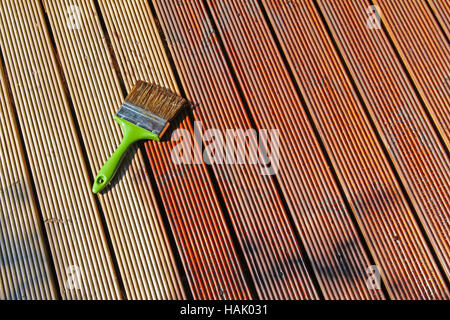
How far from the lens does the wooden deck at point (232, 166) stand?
1078 millimetres

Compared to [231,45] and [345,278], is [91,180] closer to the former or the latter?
[231,45]

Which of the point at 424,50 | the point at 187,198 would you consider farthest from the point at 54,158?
the point at 424,50

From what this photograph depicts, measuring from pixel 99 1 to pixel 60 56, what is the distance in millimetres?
254

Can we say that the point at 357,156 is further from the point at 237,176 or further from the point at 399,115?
the point at 237,176

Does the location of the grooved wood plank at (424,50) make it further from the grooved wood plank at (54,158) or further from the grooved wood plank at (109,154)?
the grooved wood plank at (54,158)

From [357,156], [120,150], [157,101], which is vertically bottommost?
[357,156]

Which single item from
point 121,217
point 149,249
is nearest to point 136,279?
point 149,249

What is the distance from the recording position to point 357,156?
3.78 feet

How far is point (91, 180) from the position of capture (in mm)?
1129

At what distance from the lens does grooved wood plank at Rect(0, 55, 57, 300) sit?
1058mm

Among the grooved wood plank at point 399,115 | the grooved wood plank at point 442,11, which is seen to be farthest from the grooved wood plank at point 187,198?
the grooved wood plank at point 442,11

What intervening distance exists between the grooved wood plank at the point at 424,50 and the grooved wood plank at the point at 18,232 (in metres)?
1.39

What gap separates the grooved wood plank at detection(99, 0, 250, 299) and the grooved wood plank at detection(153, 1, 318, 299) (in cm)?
5

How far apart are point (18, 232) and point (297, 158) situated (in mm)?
945
